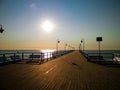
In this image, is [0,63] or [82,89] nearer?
[82,89]

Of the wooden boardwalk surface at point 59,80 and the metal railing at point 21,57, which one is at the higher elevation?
the metal railing at point 21,57

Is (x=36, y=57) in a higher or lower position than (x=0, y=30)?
lower

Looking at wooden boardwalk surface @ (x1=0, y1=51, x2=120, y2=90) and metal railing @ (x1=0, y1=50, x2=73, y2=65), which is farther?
metal railing @ (x1=0, y1=50, x2=73, y2=65)

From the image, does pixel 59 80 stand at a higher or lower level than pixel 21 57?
lower

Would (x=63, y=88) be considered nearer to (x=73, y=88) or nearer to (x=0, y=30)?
(x=73, y=88)

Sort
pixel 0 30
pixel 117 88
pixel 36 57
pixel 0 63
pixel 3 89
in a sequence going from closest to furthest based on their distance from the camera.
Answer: pixel 3 89
pixel 117 88
pixel 0 63
pixel 0 30
pixel 36 57

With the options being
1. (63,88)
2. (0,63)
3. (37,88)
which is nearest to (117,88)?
(63,88)

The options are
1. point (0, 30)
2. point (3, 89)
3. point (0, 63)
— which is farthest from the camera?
point (0, 30)

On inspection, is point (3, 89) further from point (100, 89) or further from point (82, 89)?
point (100, 89)

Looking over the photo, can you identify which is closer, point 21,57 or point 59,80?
point 59,80

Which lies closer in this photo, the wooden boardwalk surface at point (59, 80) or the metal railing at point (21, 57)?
the wooden boardwalk surface at point (59, 80)

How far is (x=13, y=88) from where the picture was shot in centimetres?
742

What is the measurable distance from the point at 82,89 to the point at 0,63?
1284 cm

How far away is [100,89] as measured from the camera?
747cm
